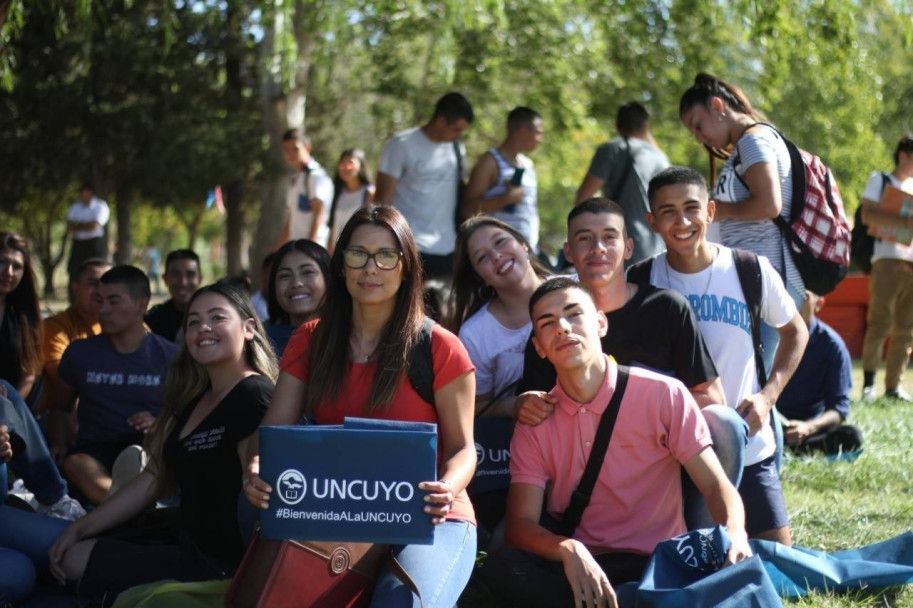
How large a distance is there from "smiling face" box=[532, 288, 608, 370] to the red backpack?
2038mm

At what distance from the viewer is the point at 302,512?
3.16 meters

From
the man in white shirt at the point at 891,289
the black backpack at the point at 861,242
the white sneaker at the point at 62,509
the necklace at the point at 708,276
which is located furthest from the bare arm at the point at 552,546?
the black backpack at the point at 861,242

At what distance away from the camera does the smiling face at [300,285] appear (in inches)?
214

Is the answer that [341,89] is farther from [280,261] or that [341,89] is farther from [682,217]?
[682,217]

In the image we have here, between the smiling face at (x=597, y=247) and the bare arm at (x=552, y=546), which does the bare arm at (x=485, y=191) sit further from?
the bare arm at (x=552, y=546)

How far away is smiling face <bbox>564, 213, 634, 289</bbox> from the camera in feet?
14.1

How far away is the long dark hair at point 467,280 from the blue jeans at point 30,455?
186 cm

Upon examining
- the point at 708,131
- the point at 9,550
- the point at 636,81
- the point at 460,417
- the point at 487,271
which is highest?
the point at 636,81

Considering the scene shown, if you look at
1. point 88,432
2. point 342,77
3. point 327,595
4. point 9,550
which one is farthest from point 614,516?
point 342,77

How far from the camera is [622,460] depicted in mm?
3793

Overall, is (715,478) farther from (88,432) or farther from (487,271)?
(88,432)

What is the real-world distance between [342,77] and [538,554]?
24.4 m

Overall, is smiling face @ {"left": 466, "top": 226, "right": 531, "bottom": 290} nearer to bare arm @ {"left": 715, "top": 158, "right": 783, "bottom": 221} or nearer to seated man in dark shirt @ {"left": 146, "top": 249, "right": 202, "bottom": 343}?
bare arm @ {"left": 715, "top": 158, "right": 783, "bottom": 221}

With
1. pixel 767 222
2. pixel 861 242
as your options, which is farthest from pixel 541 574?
pixel 861 242
